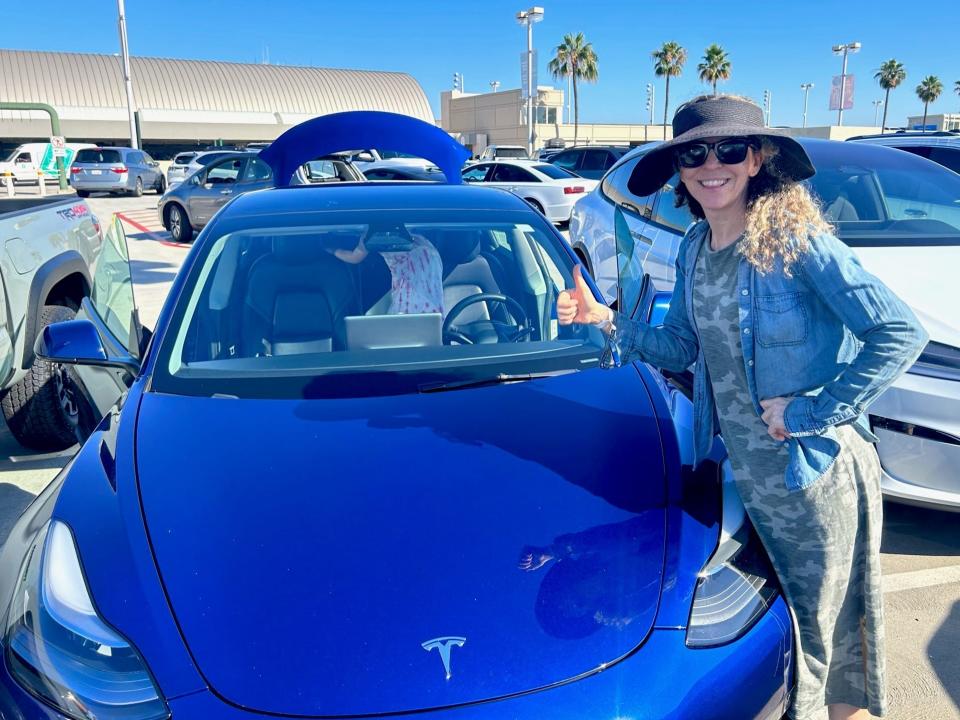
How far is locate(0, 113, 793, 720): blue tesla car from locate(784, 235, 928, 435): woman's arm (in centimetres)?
42

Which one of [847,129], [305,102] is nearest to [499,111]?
[305,102]

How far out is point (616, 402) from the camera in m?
2.24

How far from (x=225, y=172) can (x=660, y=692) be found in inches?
535

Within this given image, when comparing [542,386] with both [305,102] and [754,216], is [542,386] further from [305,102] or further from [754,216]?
[305,102]

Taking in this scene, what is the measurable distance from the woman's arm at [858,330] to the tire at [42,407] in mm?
3697

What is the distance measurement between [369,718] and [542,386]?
1167 millimetres

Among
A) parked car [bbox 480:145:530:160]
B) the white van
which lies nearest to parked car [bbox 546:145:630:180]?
parked car [bbox 480:145:530:160]

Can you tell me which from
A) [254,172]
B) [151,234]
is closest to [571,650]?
[254,172]

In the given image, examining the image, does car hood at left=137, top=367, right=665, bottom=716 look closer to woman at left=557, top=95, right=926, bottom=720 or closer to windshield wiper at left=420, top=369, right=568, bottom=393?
windshield wiper at left=420, top=369, right=568, bottom=393

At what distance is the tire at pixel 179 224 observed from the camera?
510 inches

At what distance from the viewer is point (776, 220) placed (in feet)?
5.24

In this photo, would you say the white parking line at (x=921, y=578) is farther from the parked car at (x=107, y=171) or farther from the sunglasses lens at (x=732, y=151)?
the parked car at (x=107, y=171)

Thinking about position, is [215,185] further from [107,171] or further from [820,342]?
[820,342]

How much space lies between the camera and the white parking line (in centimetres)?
292
